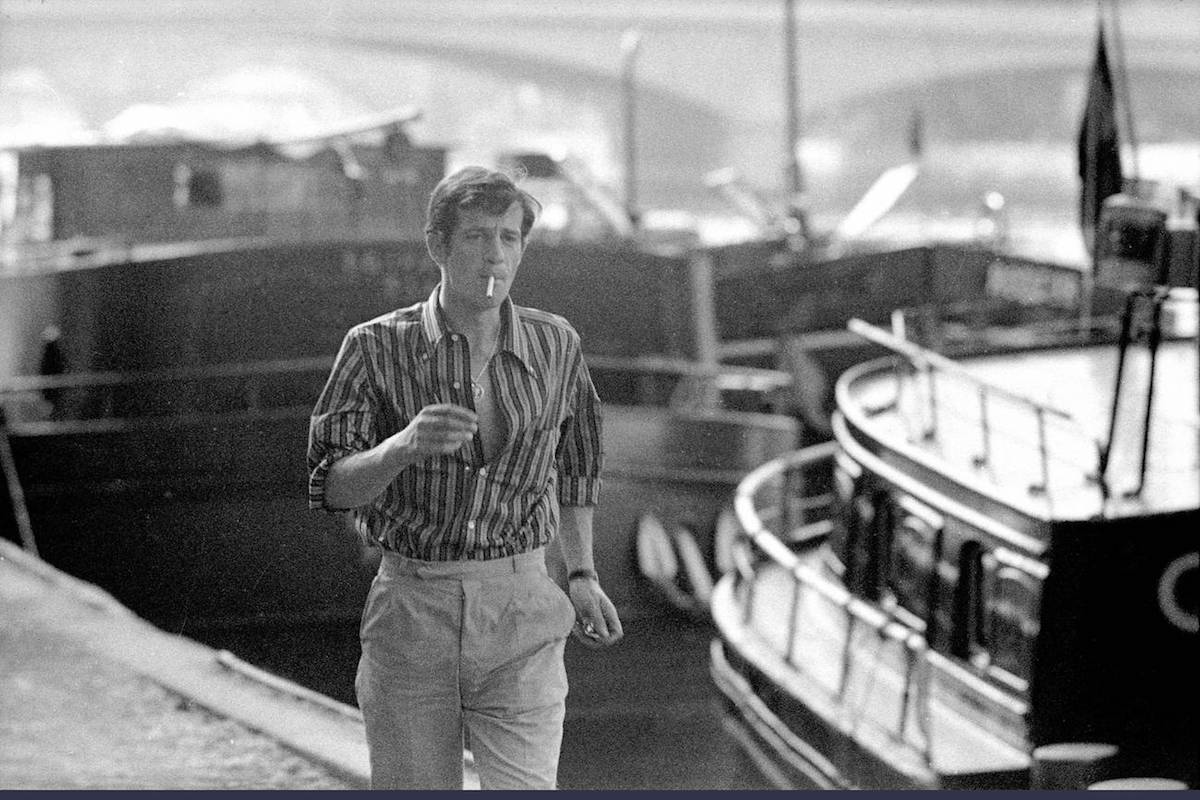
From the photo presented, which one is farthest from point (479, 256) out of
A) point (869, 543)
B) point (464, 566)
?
point (869, 543)

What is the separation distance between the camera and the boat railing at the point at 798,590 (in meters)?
5.52

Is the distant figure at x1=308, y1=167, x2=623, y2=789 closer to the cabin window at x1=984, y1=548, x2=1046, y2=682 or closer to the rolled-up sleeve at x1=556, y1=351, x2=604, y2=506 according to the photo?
the rolled-up sleeve at x1=556, y1=351, x2=604, y2=506

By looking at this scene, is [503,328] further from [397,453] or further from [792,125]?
[792,125]

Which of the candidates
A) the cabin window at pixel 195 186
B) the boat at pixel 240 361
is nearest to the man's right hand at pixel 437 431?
the boat at pixel 240 361

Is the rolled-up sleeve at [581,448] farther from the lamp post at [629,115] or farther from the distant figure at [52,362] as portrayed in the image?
the lamp post at [629,115]

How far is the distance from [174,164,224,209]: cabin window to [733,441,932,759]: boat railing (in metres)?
3.18

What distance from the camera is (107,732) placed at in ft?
12.7

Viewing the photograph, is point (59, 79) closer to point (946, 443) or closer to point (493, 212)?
point (493, 212)

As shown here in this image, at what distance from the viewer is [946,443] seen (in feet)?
21.5

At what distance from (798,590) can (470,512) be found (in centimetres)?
419

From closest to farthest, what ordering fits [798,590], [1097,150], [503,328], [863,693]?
[503,328] < [1097,150] < [863,693] < [798,590]

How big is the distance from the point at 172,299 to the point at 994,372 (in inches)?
160

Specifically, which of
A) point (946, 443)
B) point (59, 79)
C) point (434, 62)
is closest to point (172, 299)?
point (59, 79)

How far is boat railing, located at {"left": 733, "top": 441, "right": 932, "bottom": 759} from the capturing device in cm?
552
